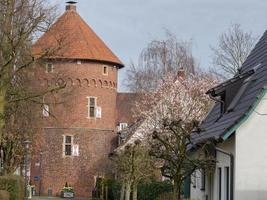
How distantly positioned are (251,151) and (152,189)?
24.6m

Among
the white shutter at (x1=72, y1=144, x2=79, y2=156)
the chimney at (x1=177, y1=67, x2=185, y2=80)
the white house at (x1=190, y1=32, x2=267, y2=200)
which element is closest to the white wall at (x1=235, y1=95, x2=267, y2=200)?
the white house at (x1=190, y1=32, x2=267, y2=200)

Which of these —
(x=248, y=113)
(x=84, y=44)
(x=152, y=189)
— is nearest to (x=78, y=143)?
(x=84, y=44)

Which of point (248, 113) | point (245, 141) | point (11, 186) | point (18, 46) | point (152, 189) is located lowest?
point (152, 189)

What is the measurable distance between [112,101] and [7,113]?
28.9 metres

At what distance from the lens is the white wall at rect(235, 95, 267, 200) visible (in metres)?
19.3

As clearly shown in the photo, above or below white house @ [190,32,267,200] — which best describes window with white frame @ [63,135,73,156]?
above

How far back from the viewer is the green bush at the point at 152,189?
4225 centimetres

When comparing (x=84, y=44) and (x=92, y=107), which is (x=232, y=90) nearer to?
(x=92, y=107)

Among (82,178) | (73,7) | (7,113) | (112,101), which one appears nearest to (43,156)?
(82,178)

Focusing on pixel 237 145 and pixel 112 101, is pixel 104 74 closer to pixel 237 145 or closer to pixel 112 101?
pixel 112 101

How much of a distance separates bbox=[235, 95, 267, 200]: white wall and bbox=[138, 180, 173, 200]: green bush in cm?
2204

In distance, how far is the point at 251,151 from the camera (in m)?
19.4

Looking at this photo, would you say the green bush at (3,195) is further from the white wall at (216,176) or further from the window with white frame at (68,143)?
the window with white frame at (68,143)

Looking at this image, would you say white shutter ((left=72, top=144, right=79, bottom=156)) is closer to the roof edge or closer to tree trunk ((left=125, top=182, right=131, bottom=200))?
tree trunk ((left=125, top=182, right=131, bottom=200))
